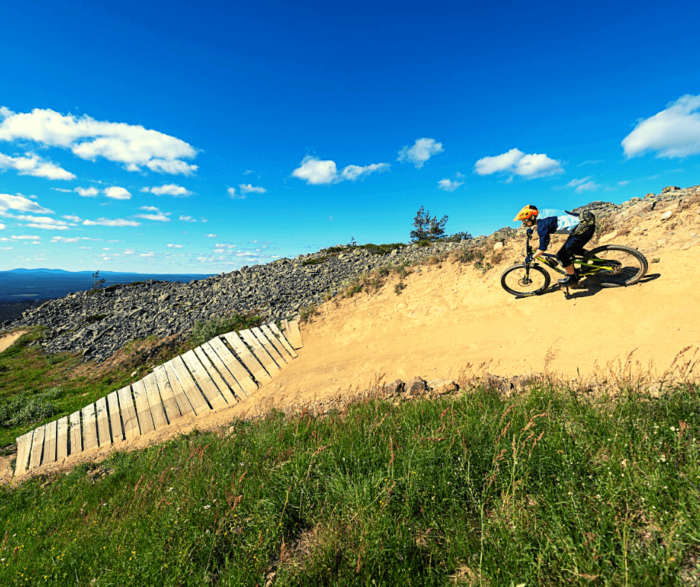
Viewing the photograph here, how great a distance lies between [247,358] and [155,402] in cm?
311

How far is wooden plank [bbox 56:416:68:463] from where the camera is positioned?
8586 millimetres

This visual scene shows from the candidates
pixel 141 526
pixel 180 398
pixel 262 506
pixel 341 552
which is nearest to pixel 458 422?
pixel 341 552

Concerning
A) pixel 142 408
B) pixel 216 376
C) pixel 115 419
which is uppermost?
pixel 216 376

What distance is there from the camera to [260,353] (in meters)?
10.8

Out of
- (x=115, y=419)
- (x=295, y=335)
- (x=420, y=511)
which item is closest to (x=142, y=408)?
(x=115, y=419)

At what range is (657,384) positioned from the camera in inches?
195

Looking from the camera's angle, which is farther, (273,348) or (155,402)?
(273,348)

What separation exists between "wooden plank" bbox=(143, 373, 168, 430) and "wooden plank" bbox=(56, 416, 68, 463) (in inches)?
94.7

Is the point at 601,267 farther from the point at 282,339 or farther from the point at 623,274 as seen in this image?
the point at 282,339

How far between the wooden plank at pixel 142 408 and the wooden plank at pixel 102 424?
892mm

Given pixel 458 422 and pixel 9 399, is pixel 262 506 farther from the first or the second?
pixel 9 399

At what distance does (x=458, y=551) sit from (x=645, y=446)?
2.41m

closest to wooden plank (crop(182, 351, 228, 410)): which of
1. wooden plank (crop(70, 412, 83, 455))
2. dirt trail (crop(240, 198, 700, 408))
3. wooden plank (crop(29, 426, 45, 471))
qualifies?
dirt trail (crop(240, 198, 700, 408))

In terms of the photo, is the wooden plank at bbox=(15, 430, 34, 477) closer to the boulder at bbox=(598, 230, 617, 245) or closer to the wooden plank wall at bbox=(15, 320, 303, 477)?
the wooden plank wall at bbox=(15, 320, 303, 477)
